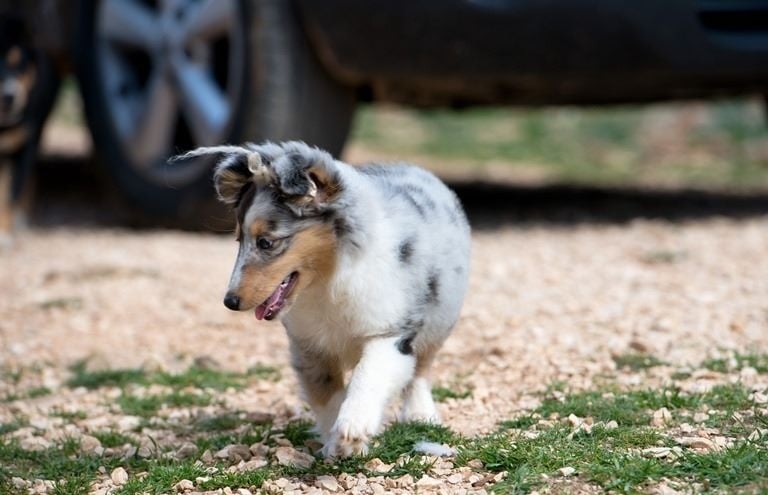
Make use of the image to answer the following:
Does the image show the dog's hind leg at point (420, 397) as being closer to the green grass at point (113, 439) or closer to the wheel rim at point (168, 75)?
the green grass at point (113, 439)

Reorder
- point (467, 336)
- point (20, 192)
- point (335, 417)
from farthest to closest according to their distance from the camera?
point (20, 192) < point (467, 336) < point (335, 417)

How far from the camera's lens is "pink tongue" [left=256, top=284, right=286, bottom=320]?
386 cm

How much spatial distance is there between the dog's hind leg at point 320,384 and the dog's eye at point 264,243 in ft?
1.49

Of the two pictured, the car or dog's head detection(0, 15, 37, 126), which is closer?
the car

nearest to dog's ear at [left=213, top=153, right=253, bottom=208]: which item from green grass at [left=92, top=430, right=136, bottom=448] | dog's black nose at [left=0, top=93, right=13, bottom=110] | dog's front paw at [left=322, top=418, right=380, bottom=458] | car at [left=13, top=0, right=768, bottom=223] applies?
dog's front paw at [left=322, top=418, right=380, bottom=458]

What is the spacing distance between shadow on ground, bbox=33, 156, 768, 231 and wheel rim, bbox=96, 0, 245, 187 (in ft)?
1.26

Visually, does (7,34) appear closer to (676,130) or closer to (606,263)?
(606,263)

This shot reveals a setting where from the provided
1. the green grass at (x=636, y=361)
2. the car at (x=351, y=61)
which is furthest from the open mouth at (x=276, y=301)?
the car at (x=351, y=61)

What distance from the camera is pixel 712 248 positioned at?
6.72m

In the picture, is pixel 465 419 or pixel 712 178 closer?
pixel 465 419

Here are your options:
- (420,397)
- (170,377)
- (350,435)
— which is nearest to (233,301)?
(350,435)

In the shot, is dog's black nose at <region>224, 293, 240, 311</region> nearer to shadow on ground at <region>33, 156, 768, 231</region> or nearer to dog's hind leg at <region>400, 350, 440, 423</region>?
dog's hind leg at <region>400, 350, 440, 423</region>

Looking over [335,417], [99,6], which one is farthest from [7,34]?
[335,417]

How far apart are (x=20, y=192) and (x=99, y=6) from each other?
1.32 m
